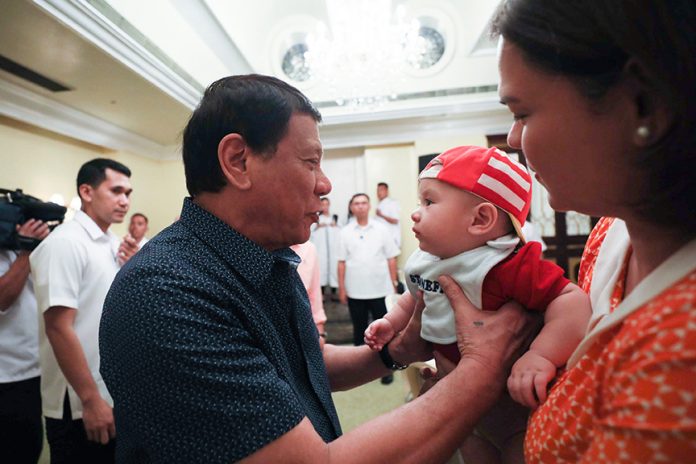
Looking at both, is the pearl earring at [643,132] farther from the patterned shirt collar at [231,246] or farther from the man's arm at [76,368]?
the man's arm at [76,368]

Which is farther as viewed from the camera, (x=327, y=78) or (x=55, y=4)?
(x=327, y=78)

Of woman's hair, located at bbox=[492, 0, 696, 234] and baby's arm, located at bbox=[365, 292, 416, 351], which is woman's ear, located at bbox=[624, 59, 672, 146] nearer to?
woman's hair, located at bbox=[492, 0, 696, 234]

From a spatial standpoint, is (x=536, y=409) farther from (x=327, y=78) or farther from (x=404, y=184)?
(x=404, y=184)

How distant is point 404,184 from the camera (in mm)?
7621

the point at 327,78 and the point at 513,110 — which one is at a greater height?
the point at 327,78

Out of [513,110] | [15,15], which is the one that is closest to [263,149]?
[513,110]

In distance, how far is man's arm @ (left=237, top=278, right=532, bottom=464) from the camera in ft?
2.45

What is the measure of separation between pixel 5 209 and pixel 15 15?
176 cm

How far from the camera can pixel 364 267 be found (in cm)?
490

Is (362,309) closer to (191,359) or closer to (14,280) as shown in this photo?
(14,280)

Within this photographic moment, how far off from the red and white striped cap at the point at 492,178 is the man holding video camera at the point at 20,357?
251 centimetres

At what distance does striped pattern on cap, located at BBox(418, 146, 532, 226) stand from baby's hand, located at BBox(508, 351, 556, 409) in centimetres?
42

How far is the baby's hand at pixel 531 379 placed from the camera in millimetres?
750

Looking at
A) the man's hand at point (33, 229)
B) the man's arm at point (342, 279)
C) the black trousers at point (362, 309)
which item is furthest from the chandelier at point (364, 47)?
the man's hand at point (33, 229)
